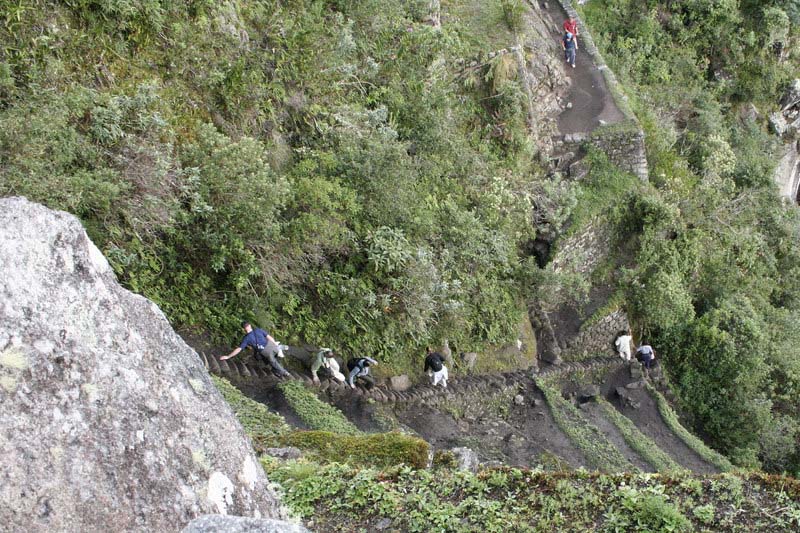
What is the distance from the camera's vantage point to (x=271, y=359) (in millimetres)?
11273

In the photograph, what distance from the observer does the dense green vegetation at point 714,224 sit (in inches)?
679

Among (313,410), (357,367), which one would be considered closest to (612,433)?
(357,367)

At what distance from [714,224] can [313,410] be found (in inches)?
528

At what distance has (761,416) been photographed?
1628 centimetres

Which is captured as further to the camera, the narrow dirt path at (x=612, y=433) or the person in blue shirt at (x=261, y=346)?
the narrow dirt path at (x=612, y=433)

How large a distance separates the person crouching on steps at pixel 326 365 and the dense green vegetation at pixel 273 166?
1.70 ft

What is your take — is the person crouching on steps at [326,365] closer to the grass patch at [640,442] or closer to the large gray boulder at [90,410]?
the grass patch at [640,442]

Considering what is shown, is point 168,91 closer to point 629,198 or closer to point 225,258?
point 225,258

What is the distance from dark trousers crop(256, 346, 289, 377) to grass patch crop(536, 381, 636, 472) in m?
6.16

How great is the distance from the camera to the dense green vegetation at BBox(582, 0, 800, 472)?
17.2 metres

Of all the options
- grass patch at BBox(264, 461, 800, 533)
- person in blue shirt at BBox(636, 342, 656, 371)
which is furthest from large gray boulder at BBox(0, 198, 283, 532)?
person in blue shirt at BBox(636, 342, 656, 371)

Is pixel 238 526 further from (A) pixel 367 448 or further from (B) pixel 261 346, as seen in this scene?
(B) pixel 261 346

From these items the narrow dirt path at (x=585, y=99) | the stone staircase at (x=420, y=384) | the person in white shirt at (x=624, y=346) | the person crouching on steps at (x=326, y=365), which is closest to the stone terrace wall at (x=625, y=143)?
the narrow dirt path at (x=585, y=99)

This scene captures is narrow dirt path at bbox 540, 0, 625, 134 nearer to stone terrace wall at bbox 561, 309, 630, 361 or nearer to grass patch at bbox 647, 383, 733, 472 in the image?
stone terrace wall at bbox 561, 309, 630, 361
